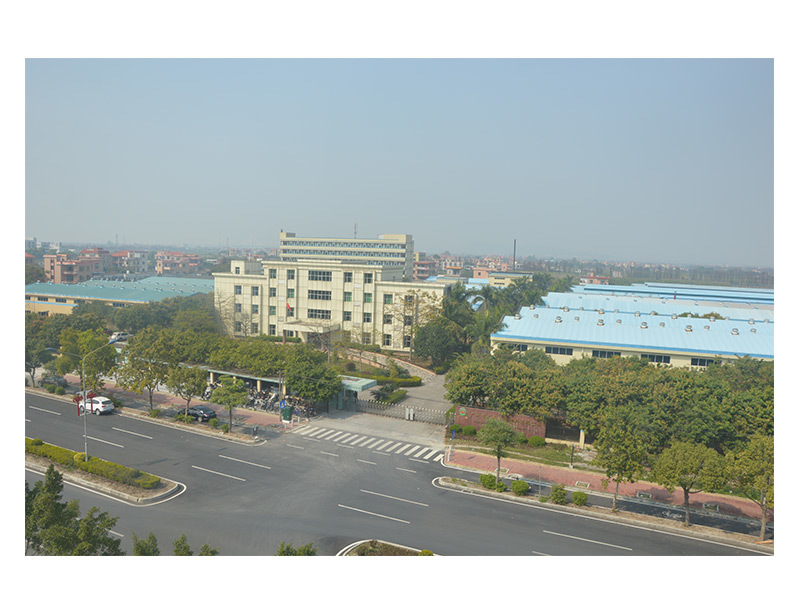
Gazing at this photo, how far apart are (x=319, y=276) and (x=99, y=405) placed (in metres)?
23.7

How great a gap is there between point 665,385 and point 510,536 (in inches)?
483

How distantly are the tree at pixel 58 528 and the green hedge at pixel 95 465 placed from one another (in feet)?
21.6

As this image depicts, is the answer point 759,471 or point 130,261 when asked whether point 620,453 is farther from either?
point 130,261

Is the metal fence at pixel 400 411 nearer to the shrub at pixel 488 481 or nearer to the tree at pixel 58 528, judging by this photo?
the shrub at pixel 488 481

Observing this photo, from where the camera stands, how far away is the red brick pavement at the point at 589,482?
21.7 m

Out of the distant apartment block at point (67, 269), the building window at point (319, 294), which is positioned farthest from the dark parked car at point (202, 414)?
the distant apartment block at point (67, 269)

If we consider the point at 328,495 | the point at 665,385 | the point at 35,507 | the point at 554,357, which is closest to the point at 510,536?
the point at 328,495

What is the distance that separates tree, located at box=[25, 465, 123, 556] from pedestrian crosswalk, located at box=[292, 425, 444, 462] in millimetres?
13917

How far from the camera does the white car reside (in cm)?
3109

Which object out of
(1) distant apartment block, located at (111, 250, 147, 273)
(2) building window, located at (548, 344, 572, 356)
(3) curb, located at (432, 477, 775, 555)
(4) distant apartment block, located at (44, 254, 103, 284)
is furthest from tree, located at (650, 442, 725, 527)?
(1) distant apartment block, located at (111, 250, 147, 273)

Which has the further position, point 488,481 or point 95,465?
point 95,465

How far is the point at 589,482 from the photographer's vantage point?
2347 centimetres

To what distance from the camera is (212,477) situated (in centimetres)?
2289

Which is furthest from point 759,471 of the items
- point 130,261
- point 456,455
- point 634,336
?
point 130,261
